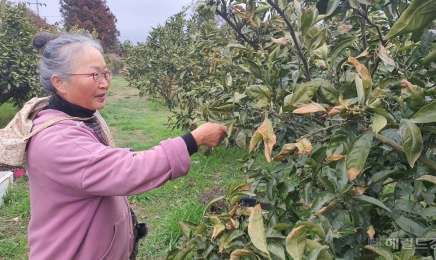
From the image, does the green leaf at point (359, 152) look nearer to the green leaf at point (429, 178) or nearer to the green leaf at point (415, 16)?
the green leaf at point (429, 178)

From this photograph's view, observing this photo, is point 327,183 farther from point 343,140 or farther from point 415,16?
point 415,16

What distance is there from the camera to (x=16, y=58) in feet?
20.8

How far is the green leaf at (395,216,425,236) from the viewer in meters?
0.97

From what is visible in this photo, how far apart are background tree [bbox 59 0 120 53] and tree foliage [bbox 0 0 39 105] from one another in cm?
2171

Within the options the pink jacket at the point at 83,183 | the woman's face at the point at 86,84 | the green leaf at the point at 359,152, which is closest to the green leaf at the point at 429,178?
the green leaf at the point at 359,152

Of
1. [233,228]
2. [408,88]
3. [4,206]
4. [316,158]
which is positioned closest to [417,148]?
[408,88]

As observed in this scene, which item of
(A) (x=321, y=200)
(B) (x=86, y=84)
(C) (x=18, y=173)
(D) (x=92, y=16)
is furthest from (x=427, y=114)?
(D) (x=92, y=16)

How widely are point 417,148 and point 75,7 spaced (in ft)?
101

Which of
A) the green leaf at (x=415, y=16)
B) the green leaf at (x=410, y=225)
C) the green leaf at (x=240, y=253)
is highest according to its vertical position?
the green leaf at (x=415, y=16)

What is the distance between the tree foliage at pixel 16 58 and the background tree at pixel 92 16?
21708mm

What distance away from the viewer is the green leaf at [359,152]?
89 centimetres

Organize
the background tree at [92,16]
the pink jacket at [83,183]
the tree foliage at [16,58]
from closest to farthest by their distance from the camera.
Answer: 1. the pink jacket at [83,183]
2. the tree foliage at [16,58]
3. the background tree at [92,16]

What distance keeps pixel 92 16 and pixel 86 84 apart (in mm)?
29696

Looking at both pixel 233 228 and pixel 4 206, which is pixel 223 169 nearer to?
pixel 4 206
